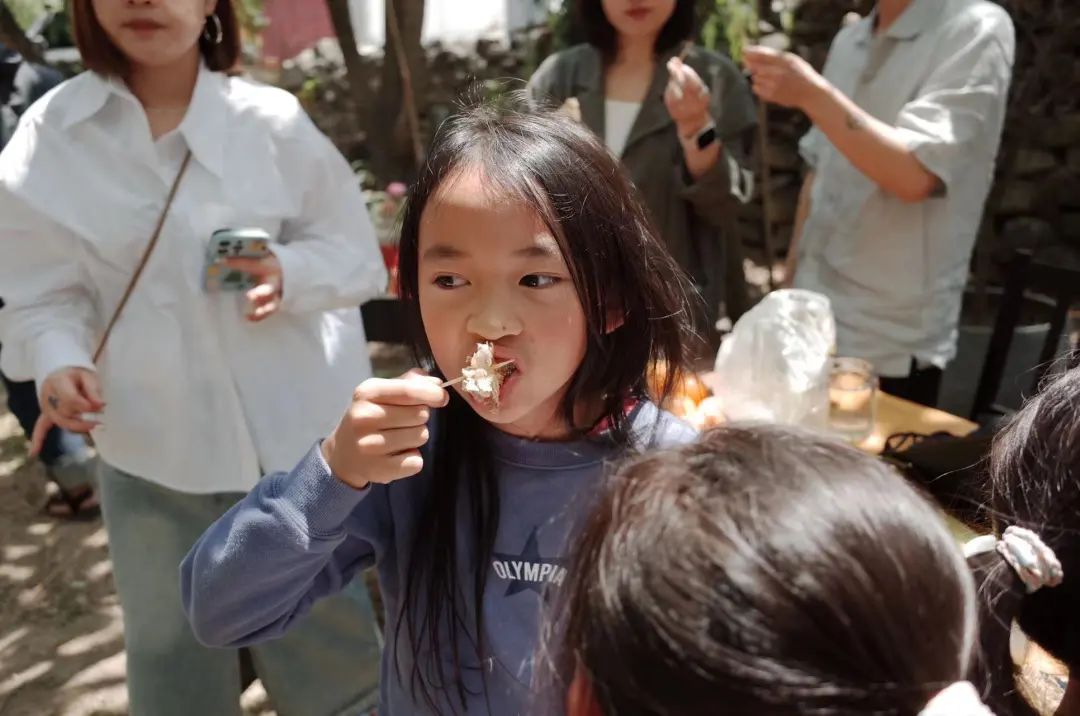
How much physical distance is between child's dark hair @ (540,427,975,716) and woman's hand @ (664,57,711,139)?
161cm

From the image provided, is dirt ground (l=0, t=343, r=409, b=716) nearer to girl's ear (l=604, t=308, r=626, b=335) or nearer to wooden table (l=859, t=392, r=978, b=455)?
wooden table (l=859, t=392, r=978, b=455)

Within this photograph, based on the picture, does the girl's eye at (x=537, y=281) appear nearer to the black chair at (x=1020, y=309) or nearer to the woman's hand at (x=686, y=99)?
the woman's hand at (x=686, y=99)

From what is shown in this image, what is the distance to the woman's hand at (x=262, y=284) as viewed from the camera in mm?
1754

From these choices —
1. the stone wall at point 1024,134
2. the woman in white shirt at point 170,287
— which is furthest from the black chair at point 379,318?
the stone wall at point 1024,134

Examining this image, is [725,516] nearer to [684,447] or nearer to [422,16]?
[684,447]

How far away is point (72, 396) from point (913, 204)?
6.54 ft

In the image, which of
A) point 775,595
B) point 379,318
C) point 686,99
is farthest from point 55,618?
point 775,595

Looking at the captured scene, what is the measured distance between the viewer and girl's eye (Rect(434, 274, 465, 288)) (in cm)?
108

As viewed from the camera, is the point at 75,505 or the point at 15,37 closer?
the point at 75,505

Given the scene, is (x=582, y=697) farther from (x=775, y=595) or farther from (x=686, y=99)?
(x=686, y=99)

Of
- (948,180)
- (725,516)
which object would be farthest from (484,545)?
(948,180)

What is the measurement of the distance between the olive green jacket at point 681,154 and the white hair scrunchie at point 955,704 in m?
1.86

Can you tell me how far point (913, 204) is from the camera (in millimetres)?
2338

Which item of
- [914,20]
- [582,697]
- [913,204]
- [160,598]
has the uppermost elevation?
[914,20]
